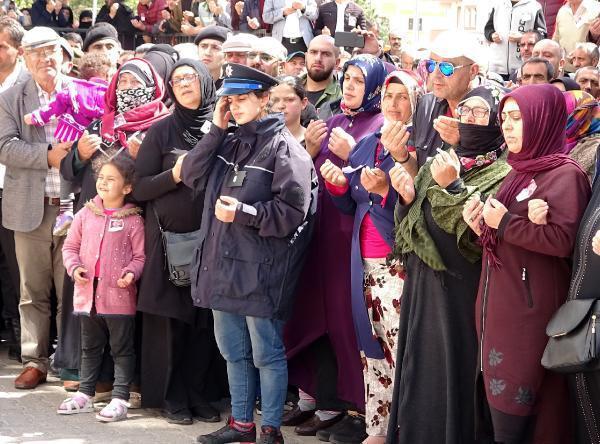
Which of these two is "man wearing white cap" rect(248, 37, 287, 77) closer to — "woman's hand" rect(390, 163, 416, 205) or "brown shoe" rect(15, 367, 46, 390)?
"woman's hand" rect(390, 163, 416, 205)

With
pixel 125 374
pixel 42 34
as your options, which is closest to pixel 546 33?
pixel 42 34

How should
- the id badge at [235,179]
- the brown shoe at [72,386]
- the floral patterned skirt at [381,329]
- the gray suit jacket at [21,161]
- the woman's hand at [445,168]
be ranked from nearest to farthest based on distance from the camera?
the woman's hand at [445,168], the floral patterned skirt at [381,329], the id badge at [235,179], the brown shoe at [72,386], the gray suit jacket at [21,161]

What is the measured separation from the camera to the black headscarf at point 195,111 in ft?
20.9

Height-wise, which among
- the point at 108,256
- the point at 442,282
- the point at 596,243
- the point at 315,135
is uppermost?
the point at 315,135

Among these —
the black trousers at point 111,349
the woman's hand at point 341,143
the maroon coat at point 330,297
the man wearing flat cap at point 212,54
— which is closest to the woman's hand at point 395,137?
the woman's hand at point 341,143

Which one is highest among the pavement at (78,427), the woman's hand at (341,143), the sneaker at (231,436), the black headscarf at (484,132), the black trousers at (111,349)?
the black headscarf at (484,132)

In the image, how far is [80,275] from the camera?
21.3 feet

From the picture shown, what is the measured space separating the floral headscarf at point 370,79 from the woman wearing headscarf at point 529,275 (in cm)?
141

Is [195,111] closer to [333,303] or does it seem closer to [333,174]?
[333,174]

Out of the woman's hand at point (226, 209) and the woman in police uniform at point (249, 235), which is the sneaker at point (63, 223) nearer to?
the woman in police uniform at point (249, 235)

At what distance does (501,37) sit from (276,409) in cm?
626

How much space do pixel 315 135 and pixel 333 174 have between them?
0.65 m

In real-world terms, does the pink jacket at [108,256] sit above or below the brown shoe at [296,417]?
above

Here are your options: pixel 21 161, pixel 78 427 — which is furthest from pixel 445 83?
pixel 21 161
